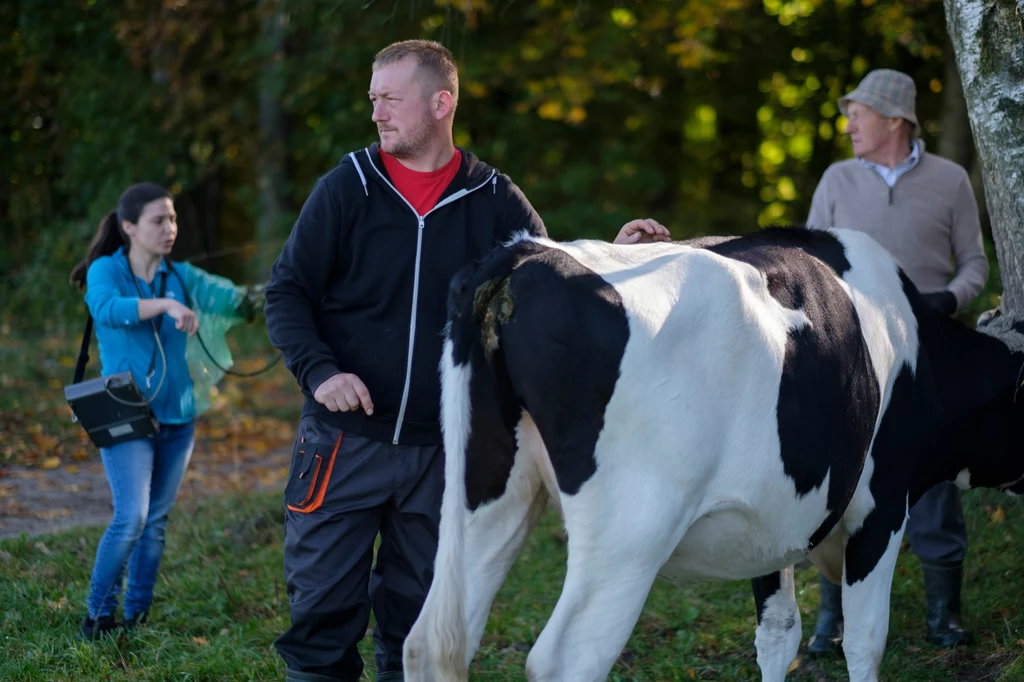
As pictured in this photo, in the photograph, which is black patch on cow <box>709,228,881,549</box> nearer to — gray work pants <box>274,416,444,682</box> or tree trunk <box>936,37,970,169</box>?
gray work pants <box>274,416,444,682</box>

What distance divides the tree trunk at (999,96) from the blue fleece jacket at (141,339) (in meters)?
3.64

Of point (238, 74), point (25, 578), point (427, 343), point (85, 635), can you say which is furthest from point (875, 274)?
point (238, 74)

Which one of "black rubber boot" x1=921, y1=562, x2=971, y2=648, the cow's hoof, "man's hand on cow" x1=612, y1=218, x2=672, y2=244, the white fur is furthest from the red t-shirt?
"black rubber boot" x1=921, y1=562, x2=971, y2=648

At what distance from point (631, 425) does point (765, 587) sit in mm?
1344

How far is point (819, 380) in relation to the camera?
9.80 ft

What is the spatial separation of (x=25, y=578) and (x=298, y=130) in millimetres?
8854

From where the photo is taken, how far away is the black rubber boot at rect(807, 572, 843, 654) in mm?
4426

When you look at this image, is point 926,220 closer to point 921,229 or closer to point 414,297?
point 921,229

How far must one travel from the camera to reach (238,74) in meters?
12.1

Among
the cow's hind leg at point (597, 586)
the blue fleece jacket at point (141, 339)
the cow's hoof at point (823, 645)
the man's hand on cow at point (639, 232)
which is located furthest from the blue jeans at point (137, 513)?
the cow's hoof at point (823, 645)

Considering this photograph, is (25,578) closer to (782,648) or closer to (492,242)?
(492,242)

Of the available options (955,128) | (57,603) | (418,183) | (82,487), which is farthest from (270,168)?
(418,183)

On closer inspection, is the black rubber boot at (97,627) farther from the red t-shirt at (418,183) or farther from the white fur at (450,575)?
the red t-shirt at (418,183)

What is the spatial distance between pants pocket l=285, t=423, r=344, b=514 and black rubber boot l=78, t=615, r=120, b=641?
67.5 inches
